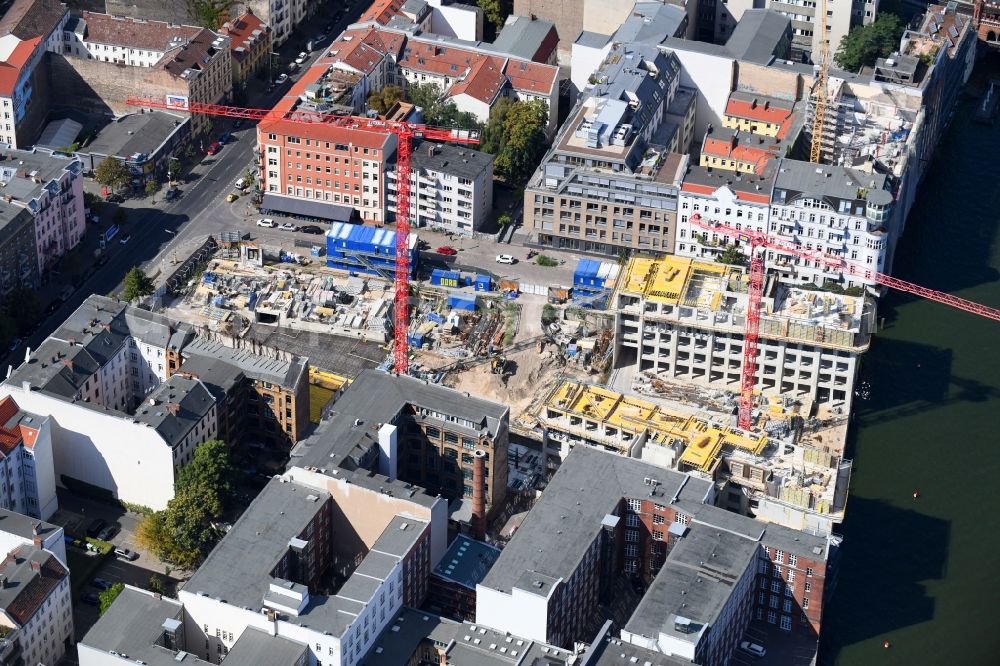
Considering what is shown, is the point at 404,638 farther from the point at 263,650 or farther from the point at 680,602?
the point at 680,602

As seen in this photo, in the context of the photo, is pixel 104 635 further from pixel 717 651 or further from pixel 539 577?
pixel 717 651

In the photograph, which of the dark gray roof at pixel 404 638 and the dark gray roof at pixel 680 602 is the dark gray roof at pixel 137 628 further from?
the dark gray roof at pixel 680 602

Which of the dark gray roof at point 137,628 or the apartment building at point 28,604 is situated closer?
the dark gray roof at point 137,628

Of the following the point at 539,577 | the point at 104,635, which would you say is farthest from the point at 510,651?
the point at 104,635

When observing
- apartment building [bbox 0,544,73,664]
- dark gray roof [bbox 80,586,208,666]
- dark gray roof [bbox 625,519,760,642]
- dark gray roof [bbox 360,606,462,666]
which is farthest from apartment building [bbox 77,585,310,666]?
dark gray roof [bbox 625,519,760,642]

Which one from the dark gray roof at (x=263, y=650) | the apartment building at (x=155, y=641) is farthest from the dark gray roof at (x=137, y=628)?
the dark gray roof at (x=263, y=650)
